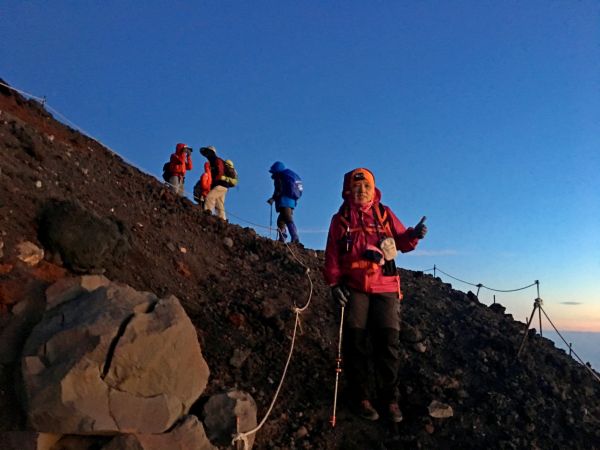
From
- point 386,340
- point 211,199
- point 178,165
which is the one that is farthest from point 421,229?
point 178,165

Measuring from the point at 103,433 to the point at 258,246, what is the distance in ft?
20.9

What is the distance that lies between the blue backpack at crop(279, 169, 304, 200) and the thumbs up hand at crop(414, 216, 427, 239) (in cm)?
656

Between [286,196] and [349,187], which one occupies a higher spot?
[286,196]

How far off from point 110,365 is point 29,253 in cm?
169

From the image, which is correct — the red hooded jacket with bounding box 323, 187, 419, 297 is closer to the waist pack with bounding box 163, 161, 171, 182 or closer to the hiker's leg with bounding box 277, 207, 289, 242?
the hiker's leg with bounding box 277, 207, 289, 242

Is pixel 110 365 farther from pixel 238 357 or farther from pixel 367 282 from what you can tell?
pixel 367 282

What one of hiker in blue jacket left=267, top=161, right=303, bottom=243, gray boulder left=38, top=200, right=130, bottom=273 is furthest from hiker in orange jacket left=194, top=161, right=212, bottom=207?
gray boulder left=38, top=200, right=130, bottom=273

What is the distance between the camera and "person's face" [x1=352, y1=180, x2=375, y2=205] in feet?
20.1

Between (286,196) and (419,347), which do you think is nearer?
(419,347)

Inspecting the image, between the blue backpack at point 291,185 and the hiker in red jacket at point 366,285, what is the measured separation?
6.21 meters

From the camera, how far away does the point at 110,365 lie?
3941mm

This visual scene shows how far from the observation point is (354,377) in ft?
19.1

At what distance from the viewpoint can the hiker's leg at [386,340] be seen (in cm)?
579

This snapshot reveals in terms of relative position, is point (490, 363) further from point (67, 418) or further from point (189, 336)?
point (67, 418)
